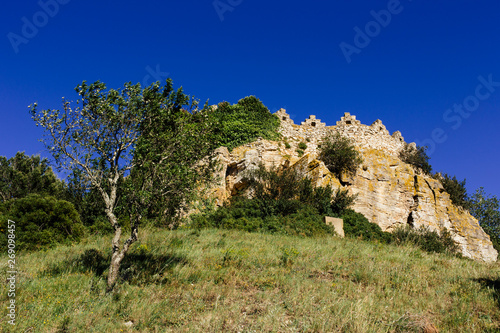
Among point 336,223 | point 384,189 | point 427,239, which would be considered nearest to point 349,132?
point 384,189

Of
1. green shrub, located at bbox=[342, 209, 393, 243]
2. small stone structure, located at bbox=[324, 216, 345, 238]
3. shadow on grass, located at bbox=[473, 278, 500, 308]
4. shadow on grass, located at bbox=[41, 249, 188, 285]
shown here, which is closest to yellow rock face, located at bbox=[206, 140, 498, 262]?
green shrub, located at bbox=[342, 209, 393, 243]

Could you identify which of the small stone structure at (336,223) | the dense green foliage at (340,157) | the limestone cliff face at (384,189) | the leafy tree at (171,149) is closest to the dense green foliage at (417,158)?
the limestone cliff face at (384,189)

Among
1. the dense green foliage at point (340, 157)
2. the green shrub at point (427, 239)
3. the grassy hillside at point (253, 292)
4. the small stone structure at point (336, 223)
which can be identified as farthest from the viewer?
the dense green foliage at point (340, 157)

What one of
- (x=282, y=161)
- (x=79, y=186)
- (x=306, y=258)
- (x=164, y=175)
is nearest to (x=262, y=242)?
(x=306, y=258)

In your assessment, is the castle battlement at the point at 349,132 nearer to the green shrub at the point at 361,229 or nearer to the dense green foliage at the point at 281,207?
the dense green foliage at the point at 281,207

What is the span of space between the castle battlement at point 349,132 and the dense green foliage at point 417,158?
801 millimetres

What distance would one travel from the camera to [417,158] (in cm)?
2627

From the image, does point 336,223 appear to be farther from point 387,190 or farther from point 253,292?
point 253,292

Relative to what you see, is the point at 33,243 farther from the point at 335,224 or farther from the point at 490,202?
the point at 490,202

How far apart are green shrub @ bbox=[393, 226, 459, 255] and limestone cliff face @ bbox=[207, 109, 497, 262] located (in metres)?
1.35

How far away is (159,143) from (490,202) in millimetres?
42854

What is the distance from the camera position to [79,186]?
24.8ft

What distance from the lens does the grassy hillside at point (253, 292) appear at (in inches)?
197

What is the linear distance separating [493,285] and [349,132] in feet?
71.4
